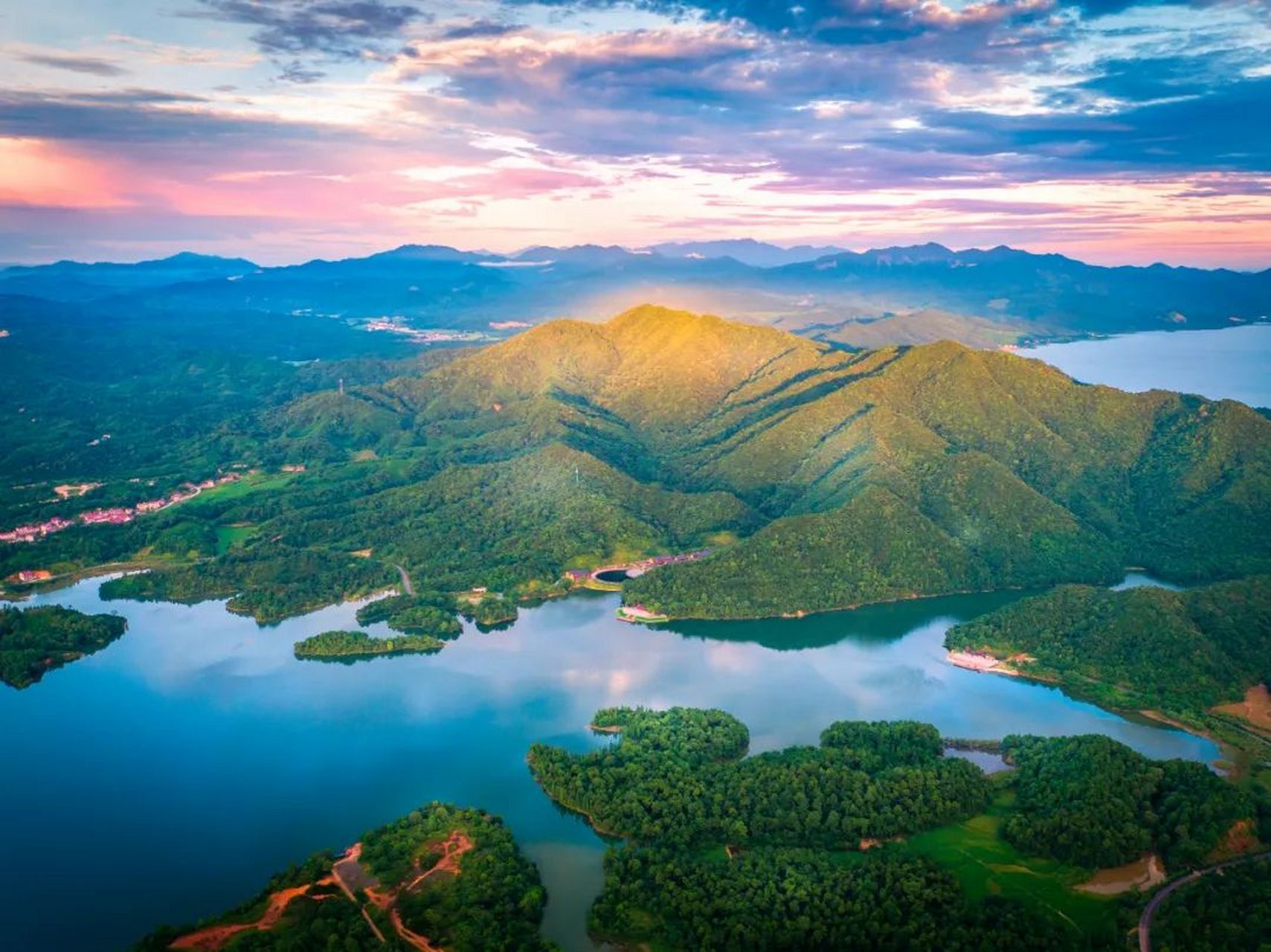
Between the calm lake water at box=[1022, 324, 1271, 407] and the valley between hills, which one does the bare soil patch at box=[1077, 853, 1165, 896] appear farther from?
the calm lake water at box=[1022, 324, 1271, 407]

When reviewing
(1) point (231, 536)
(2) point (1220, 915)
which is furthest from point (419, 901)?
(1) point (231, 536)

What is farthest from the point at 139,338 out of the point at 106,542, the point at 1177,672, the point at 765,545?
the point at 1177,672

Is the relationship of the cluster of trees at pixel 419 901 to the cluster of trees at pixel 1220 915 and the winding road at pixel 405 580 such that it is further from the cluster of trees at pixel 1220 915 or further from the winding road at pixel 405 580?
the winding road at pixel 405 580

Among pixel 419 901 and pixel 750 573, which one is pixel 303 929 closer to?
pixel 419 901

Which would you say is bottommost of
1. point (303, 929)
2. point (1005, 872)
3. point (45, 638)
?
point (1005, 872)

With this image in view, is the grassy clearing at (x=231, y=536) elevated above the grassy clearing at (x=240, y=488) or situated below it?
below

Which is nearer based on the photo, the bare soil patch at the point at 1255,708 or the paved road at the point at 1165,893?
the paved road at the point at 1165,893

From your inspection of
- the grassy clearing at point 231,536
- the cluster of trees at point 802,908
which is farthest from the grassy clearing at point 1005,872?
the grassy clearing at point 231,536

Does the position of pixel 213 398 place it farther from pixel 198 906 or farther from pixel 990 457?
pixel 198 906
